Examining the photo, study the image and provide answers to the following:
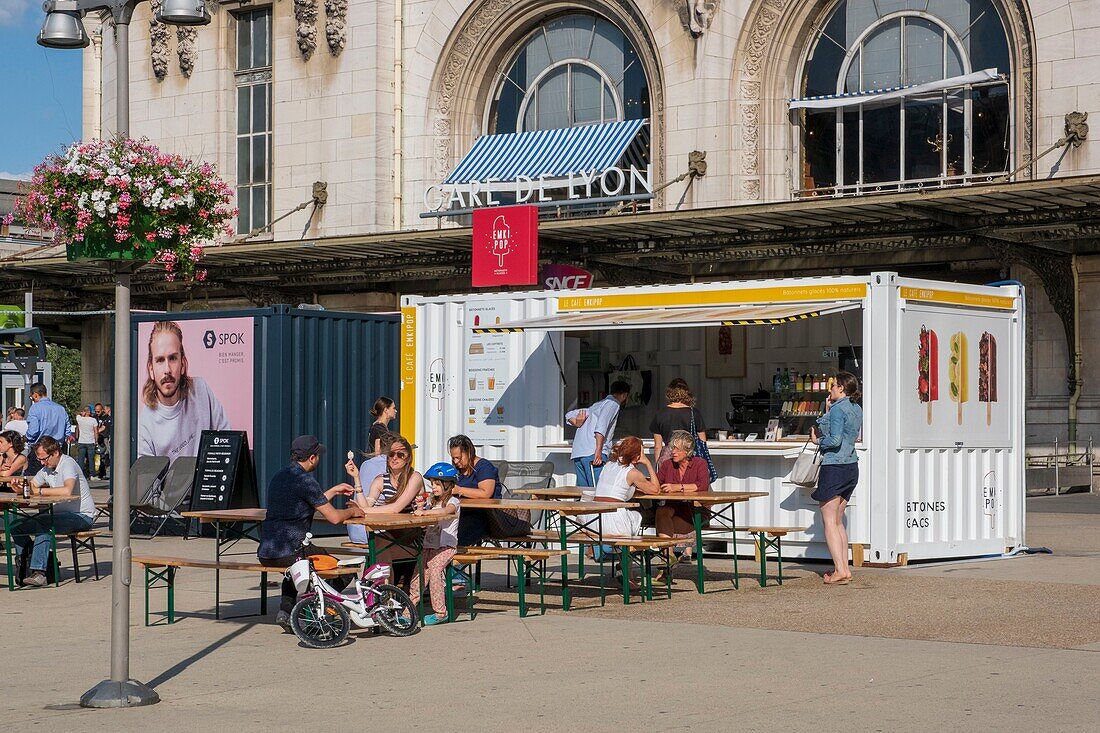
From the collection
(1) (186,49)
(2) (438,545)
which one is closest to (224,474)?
(2) (438,545)

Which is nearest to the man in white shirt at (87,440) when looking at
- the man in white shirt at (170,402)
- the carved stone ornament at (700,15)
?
the man in white shirt at (170,402)

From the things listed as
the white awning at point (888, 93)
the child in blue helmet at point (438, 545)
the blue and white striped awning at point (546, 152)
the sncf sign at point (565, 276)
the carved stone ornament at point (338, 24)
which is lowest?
the child in blue helmet at point (438, 545)

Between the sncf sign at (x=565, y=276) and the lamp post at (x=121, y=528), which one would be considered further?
the sncf sign at (x=565, y=276)

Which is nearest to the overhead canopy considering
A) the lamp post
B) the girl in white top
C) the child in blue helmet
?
the girl in white top

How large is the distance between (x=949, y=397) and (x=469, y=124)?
1942 centimetres

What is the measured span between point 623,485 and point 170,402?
8.81 meters

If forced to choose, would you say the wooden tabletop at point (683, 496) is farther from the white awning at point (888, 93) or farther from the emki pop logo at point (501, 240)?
the white awning at point (888, 93)

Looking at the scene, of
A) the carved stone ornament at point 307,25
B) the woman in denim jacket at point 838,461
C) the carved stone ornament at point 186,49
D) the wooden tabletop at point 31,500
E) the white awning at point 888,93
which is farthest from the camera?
the carved stone ornament at point 186,49

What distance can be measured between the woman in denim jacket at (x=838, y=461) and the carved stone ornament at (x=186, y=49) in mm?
25518

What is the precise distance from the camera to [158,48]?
37562 millimetres

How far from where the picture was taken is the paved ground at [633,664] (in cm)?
832

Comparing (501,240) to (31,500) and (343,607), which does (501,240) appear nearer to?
(31,500)

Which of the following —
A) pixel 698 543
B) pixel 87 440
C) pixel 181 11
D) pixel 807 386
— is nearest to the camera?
pixel 181 11

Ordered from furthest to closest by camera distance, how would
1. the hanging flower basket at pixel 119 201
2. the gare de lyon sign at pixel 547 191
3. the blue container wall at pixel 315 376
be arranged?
the gare de lyon sign at pixel 547 191 → the blue container wall at pixel 315 376 → the hanging flower basket at pixel 119 201
